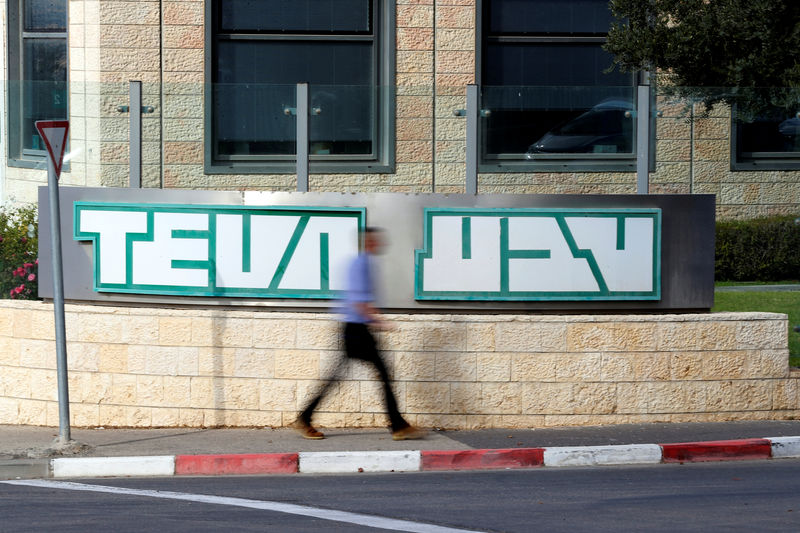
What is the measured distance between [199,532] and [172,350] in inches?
148

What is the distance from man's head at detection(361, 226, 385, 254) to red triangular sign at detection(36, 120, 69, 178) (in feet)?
8.27

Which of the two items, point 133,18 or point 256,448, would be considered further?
point 133,18

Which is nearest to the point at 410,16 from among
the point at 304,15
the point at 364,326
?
the point at 304,15

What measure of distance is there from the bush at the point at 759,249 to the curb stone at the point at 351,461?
3.07 m

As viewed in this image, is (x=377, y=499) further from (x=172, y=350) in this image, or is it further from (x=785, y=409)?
(x=785, y=409)

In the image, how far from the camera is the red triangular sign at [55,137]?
31.5 feet

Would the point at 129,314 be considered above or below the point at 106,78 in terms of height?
below

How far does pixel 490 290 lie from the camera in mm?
10656

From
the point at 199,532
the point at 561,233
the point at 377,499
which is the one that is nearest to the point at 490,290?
the point at 561,233

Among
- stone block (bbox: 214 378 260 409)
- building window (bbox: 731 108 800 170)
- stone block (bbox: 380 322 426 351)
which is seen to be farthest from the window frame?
stone block (bbox: 214 378 260 409)

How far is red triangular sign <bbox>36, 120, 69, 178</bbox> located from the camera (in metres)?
9.60

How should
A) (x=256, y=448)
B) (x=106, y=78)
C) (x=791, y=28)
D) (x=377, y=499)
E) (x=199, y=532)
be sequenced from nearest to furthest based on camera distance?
(x=199, y=532) < (x=377, y=499) < (x=256, y=448) < (x=791, y=28) < (x=106, y=78)

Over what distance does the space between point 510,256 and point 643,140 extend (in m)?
1.69

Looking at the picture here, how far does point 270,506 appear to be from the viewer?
7828 mm
